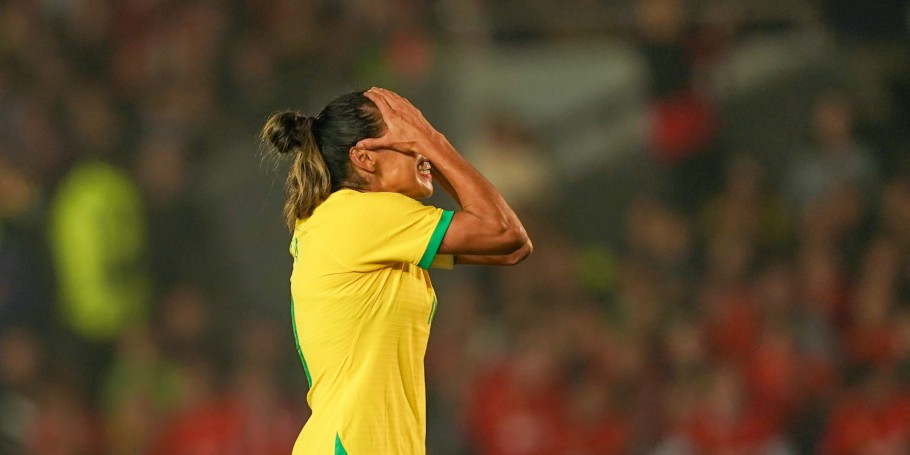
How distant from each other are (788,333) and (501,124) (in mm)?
1680

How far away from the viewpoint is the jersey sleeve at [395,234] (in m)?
2.42

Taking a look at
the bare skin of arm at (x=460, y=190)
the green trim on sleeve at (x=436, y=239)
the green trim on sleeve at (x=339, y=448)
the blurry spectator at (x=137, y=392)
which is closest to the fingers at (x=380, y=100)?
the bare skin of arm at (x=460, y=190)

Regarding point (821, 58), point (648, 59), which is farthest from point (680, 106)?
point (821, 58)

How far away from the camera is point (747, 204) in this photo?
19.3 ft

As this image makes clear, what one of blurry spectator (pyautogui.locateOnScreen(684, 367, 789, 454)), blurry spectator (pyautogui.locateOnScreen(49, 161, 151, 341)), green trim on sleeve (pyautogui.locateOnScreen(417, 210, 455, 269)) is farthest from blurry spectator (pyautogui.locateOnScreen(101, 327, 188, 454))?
green trim on sleeve (pyautogui.locateOnScreen(417, 210, 455, 269))

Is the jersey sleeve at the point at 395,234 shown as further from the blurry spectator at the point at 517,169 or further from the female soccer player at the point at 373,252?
the blurry spectator at the point at 517,169

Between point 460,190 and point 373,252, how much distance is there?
215 mm

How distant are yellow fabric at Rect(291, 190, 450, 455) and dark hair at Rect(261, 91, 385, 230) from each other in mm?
49

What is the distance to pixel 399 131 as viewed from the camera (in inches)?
98.7

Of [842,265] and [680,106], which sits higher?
[680,106]

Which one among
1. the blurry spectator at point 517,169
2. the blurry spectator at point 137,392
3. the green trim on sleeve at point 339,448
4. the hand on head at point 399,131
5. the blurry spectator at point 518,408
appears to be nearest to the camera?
the green trim on sleeve at point 339,448

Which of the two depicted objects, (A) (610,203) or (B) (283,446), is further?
(A) (610,203)

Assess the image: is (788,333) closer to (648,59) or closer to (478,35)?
(648,59)

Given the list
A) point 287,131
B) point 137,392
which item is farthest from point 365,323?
point 137,392
